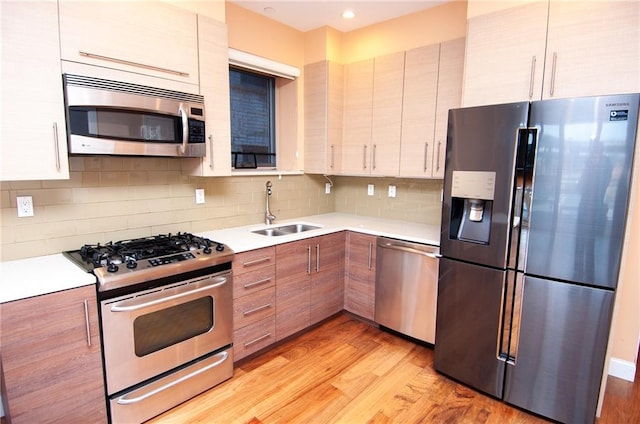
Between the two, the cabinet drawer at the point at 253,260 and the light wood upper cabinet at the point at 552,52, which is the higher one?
the light wood upper cabinet at the point at 552,52

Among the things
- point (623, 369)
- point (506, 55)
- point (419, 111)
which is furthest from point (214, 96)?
point (623, 369)

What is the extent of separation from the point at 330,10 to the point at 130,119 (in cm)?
191

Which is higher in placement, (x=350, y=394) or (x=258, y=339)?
(x=258, y=339)

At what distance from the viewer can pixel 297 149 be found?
352 cm

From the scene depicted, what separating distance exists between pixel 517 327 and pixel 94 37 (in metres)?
2.89

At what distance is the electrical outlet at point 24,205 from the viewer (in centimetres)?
193

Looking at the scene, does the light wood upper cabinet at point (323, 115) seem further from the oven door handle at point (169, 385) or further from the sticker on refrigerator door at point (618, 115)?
the sticker on refrigerator door at point (618, 115)

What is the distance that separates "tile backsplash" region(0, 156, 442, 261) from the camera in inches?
78.3

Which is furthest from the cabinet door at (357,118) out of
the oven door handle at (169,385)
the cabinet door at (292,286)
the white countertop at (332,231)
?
the oven door handle at (169,385)

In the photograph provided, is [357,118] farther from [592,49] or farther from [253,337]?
[253,337]

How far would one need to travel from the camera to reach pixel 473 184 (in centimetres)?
211

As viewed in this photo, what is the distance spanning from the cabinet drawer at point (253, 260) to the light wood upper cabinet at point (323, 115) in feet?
4.06

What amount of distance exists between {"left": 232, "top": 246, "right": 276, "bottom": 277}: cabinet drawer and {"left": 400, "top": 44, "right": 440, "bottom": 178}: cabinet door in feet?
4.58

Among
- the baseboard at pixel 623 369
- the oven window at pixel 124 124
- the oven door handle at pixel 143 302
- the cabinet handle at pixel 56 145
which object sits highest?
the oven window at pixel 124 124
